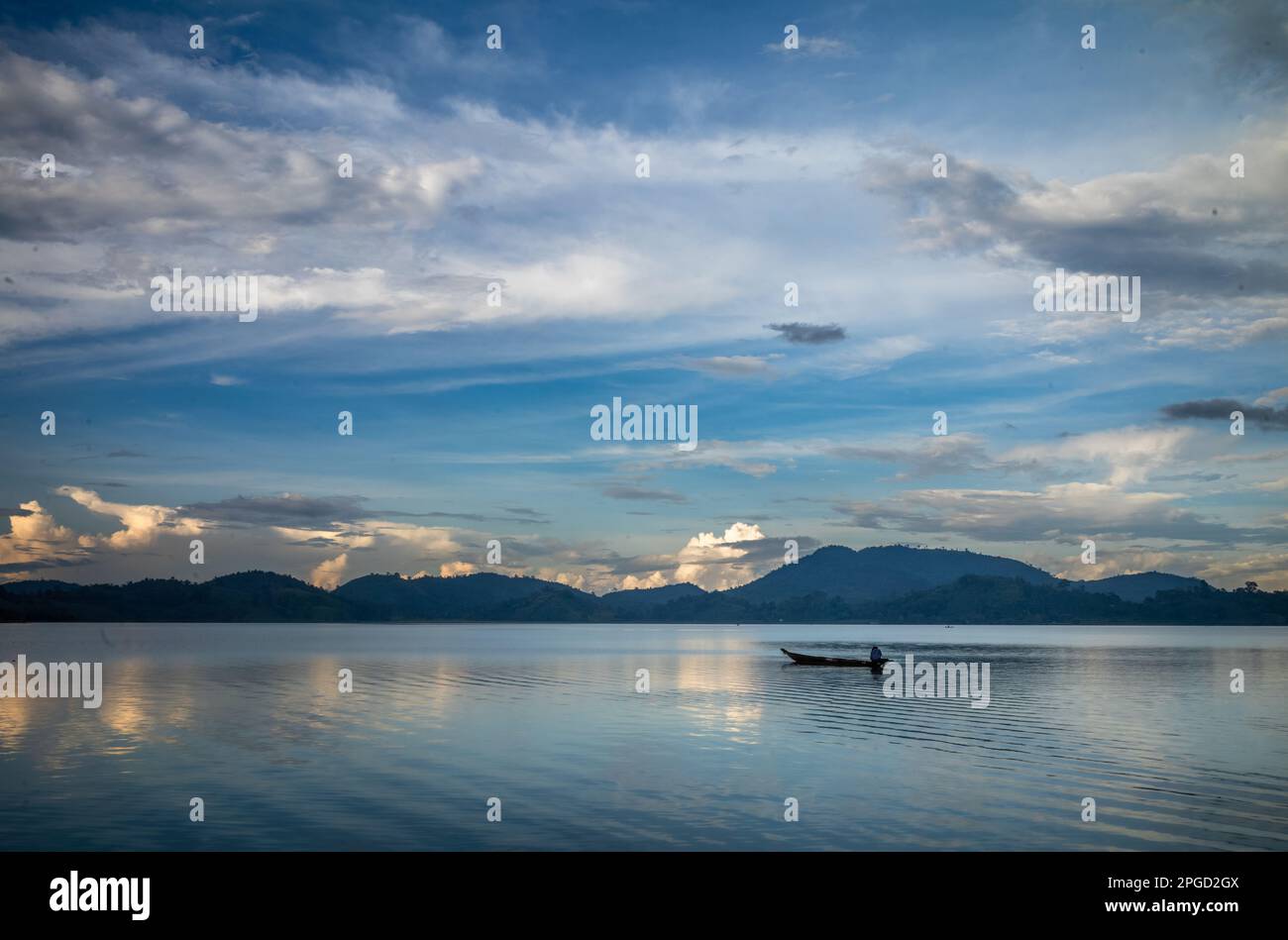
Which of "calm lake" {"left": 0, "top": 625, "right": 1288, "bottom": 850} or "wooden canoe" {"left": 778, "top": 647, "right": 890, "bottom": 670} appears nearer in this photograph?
"calm lake" {"left": 0, "top": 625, "right": 1288, "bottom": 850}

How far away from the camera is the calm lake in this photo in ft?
115

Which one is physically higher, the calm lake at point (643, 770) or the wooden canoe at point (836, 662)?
the calm lake at point (643, 770)

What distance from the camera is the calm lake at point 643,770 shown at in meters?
35.1

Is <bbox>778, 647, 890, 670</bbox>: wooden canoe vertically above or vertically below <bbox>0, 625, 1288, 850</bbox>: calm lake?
below

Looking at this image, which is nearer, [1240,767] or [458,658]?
[1240,767]

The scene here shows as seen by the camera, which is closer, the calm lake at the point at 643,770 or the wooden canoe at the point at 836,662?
the calm lake at the point at 643,770

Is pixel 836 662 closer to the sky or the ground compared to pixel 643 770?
closer to the ground

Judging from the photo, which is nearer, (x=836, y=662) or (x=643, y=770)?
(x=643, y=770)

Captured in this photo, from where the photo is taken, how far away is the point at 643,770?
49031 mm

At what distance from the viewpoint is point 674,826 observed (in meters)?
36.1
